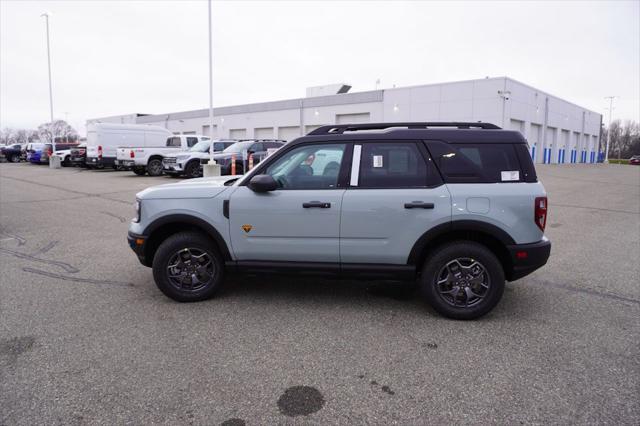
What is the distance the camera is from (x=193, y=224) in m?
4.59

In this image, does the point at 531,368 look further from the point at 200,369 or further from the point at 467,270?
the point at 200,369

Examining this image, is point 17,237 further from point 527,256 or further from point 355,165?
point 527,256

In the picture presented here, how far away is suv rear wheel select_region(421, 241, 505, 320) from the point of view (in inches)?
164

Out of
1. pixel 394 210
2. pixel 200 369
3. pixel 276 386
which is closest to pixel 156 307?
pixel 200 369

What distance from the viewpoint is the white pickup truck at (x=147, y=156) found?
20.3 meters

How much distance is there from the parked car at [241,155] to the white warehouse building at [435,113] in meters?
10.7

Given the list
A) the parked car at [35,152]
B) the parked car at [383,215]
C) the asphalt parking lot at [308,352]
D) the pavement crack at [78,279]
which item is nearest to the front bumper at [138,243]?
the parked car at [383,215]

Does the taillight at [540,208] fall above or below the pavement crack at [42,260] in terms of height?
above

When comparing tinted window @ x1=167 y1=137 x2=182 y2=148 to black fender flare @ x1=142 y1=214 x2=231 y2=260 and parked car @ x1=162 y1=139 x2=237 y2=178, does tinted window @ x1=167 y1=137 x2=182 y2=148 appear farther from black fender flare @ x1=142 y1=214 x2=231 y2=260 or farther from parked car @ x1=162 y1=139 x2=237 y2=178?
black fender flare @ x1=142 y1=214 x2=231 y2=260

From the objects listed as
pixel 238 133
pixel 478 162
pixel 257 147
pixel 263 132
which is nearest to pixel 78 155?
pixel 257 147

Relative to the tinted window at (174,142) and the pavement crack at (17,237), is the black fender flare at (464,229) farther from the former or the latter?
the tinted window at (174,142)

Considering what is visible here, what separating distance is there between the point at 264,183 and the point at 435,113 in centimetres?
3532

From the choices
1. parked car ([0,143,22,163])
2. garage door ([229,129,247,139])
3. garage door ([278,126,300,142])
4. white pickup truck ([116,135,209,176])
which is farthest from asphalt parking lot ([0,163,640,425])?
garage door ([229,129,247,139])

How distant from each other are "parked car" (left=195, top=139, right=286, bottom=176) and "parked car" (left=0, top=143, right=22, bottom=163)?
100 ft
